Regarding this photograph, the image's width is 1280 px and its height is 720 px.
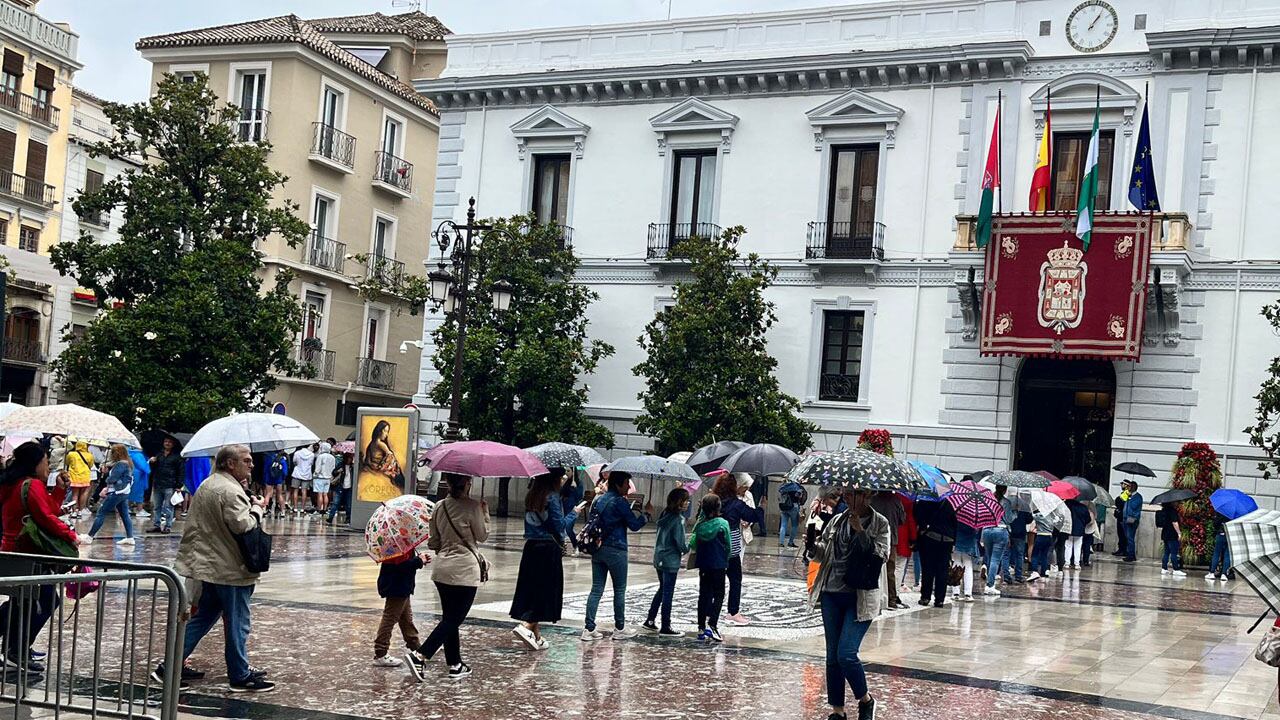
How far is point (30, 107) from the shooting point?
44.5 meters

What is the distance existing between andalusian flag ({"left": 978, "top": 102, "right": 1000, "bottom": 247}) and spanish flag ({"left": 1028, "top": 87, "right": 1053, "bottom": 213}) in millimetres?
777

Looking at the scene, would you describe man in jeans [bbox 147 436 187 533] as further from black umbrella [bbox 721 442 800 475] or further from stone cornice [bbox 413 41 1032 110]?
stone cornice [bbox 413 41 1032 110]

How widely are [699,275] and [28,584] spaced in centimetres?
2569

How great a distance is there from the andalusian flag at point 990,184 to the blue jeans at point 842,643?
21.1 m

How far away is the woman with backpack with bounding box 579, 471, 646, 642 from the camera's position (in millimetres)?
12797

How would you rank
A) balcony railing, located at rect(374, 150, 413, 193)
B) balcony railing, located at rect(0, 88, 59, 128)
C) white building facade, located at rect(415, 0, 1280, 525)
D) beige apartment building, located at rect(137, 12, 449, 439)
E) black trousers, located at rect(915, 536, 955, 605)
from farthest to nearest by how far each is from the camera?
balcony railing, located at rect(0, 88, 59, 128) < balcony railing, located at rect(374, 150, 413, 193) < beige apartment building, located at rect(137, 12, 449, 439) < white building facade, located at rect(415, 0, 1280, 525) < black trousers, located at rect(915, 536, 955, 605)

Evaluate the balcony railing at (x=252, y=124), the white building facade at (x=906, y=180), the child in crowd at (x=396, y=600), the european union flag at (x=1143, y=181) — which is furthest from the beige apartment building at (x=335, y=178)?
the child in crowd at (x=396, y=600)

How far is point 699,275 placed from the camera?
31.4 meters

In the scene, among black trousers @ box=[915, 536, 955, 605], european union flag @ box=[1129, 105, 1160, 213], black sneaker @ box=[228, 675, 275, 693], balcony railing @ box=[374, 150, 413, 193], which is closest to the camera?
black sneaker @ box=[228, 675, 275, 693]

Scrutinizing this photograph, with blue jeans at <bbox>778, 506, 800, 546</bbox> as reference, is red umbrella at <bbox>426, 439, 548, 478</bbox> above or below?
above

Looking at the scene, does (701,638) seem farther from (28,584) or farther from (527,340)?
(527,340)

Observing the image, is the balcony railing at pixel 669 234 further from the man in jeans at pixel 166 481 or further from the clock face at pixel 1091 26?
the man in jeans at pixel 166 481

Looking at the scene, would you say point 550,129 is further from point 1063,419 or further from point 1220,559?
point 1220,559

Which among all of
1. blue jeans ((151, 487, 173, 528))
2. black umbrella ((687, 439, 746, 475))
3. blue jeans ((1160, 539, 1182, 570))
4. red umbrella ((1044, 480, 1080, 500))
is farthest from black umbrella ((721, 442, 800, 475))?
blue jeans ((151, 487, 173, 528))
